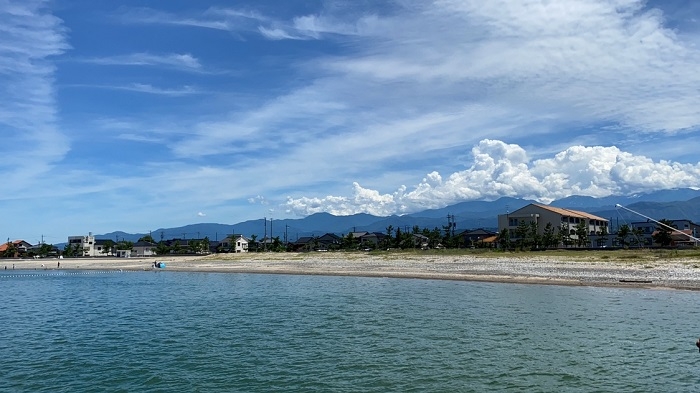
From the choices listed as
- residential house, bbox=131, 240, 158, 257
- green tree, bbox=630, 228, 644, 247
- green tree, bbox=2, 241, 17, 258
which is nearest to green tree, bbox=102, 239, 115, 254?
residential house, bbox=131, 240, 158, 257

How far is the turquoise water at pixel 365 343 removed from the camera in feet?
54.0

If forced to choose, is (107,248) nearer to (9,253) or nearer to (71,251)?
(71,251)

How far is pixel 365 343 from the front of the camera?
21766 millimetres

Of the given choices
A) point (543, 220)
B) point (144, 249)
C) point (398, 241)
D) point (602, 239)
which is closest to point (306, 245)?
point (144, 249)

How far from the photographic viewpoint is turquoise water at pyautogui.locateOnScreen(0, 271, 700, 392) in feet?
54.0

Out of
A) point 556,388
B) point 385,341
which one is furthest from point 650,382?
point 385,341

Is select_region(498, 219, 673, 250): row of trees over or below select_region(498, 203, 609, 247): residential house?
below

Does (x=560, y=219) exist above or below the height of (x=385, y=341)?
above

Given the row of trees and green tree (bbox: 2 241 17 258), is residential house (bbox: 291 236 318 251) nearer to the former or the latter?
the row of trees

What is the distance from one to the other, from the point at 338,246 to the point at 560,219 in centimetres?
5519

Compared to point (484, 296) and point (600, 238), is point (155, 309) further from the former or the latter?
point (600, 238)

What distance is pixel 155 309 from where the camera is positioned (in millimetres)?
34344

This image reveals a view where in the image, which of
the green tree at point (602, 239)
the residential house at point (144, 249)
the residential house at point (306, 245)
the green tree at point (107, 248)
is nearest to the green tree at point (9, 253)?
the green tree at point (107, 248)

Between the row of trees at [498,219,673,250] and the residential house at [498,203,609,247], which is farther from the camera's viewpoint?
the residential house at [498,203,609,247]
